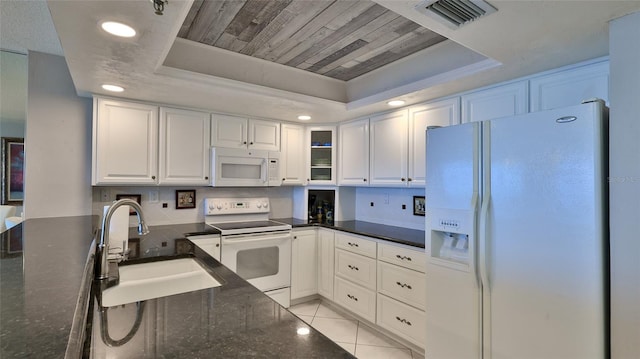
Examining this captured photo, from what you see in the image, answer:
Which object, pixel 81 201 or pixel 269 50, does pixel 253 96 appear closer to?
pixel 269 50

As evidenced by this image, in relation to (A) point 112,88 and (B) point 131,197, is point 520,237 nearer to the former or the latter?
(A) point 112,88

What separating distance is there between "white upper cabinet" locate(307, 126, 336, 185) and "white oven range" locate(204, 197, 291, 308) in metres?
0.74

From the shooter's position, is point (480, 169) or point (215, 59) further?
point (215, 59)

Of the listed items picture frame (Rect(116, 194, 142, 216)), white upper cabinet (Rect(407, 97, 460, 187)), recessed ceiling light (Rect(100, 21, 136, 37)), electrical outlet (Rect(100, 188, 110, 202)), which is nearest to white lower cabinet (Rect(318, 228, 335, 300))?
white upper cabinet (Rect(407, 97, 460, 187))

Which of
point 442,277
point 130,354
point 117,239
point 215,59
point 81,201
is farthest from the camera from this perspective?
point 81,201

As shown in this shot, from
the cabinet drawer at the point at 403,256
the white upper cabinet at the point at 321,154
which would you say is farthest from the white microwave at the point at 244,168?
the cabinet drawer at the point at 403,256

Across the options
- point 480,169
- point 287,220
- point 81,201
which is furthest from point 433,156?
point 81,201

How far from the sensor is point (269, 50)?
2463 millimetres

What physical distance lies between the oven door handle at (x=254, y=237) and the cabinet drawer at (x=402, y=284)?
1.02 meters

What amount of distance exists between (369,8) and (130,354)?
1.92 metres

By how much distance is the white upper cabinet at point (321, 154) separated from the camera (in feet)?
12.0

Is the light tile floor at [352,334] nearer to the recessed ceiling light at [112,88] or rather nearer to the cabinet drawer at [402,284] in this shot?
the cabinet drawer at [402,284]

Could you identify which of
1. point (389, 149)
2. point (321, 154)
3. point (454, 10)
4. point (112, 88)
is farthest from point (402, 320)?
point (112, 88)

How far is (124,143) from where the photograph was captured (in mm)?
2730
